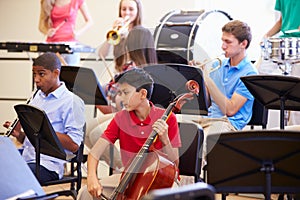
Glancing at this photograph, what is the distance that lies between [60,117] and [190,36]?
5.44ft

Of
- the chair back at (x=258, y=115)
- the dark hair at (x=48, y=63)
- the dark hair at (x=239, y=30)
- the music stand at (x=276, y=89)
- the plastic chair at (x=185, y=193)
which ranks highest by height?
the dark hair at (x=239, y=30)

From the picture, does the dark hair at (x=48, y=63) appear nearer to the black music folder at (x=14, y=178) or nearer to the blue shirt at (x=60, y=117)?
the blue shirt at (x=60, y=117)

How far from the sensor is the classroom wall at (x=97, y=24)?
5277mm

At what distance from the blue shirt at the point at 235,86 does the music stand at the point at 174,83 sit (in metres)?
0.37

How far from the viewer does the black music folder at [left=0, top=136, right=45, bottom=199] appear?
2.38 meters

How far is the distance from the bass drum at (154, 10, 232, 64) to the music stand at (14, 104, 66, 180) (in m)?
1.80

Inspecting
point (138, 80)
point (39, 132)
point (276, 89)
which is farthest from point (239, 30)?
point (39, 132)

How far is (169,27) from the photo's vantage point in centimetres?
519

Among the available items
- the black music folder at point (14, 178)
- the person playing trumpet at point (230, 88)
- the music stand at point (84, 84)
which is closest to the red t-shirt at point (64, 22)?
the music stand at point (84, 84)

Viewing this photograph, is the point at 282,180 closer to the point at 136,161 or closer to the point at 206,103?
the point at 136,161

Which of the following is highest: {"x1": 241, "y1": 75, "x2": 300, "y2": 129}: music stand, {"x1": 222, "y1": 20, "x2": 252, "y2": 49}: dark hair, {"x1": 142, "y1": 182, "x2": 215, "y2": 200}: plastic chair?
{"x1": 222, "y1": 20, "x2": 252, "y2": 49}: dark hair

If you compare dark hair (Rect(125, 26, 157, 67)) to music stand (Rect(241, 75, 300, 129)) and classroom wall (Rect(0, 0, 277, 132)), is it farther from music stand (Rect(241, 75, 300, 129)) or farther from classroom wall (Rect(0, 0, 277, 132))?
music stand (Rect(241, 75, 300, 129))

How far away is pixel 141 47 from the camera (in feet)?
14.4

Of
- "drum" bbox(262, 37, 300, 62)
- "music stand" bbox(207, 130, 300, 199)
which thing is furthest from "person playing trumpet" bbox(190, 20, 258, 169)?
"music stand" bbox(207, 130, 300, 199)
